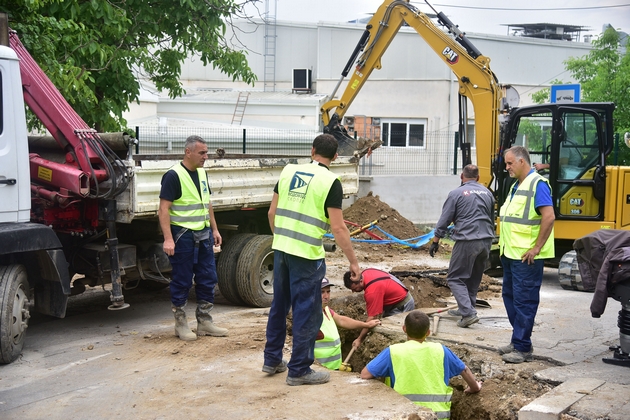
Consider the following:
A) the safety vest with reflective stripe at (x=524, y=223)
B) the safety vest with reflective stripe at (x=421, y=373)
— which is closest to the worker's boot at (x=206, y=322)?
the safety vest with reflective stripe at (x=421, y=373)

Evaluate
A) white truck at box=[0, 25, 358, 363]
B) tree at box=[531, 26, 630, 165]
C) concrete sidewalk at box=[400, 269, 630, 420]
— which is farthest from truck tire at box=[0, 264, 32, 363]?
tree at box=[531, 26, 630, 165]

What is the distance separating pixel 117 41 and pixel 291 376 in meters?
7.03

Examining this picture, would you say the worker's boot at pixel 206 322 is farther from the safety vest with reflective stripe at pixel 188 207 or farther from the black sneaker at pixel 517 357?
the black sneaker at pixel 517 357

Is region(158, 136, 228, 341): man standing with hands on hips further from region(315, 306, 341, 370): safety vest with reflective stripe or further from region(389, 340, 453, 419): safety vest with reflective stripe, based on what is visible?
region(389, 340, 453, 419): safety vest with reflective stripe

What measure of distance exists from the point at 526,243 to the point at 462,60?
663 centimetres

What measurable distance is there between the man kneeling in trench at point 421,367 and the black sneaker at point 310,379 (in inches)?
21.1

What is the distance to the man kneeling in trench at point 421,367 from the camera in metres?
5.26

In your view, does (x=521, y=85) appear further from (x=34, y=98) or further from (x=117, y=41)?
(x=34, y=98)

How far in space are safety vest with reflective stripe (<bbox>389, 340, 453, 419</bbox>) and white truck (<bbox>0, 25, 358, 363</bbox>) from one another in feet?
10.6

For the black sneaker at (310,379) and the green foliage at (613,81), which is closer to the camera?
the black sneaker at (310,379)

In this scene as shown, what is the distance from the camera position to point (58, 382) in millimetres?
5969

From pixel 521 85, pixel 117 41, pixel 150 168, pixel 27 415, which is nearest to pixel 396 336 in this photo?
pixel 150 168

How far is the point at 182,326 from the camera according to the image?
7.18m

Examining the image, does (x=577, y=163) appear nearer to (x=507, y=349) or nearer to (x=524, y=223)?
(x=524, y=223)
